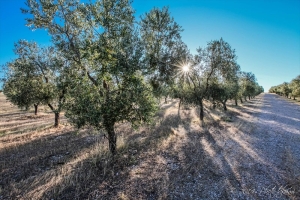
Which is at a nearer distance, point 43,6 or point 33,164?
point 33,164

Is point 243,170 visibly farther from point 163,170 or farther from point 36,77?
point 36,77

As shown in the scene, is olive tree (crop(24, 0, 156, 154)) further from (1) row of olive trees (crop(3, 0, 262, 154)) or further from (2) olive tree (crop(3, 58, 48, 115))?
(2) olive tree (crop(3, 58, 48, 115))

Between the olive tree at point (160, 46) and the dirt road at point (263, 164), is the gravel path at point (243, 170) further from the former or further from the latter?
the olive tree at point (160, 46)

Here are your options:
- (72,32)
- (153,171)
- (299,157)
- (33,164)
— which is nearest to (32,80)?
(72,32)

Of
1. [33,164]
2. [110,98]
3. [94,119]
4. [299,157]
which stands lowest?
[33,164]

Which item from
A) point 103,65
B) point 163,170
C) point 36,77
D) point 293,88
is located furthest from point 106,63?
point 293,88

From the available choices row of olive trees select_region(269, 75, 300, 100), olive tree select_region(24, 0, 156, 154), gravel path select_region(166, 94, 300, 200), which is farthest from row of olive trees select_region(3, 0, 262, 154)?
row of olive trees select_region(269, 75, 300, 100)

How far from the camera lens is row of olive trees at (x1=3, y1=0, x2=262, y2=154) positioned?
1044 cm

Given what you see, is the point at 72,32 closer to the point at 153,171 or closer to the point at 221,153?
the point at 153,171

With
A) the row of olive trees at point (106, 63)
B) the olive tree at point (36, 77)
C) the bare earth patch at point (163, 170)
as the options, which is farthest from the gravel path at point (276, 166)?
the olive tree at point (36, 77)

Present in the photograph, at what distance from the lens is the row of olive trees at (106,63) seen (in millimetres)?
10436

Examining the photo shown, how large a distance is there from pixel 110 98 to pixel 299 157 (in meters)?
14.2

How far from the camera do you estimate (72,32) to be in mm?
14844

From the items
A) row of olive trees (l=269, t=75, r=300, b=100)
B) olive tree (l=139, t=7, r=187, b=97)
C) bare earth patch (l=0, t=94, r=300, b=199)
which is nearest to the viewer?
bare earth patch (l=0, t=94, r=300, b=199)
